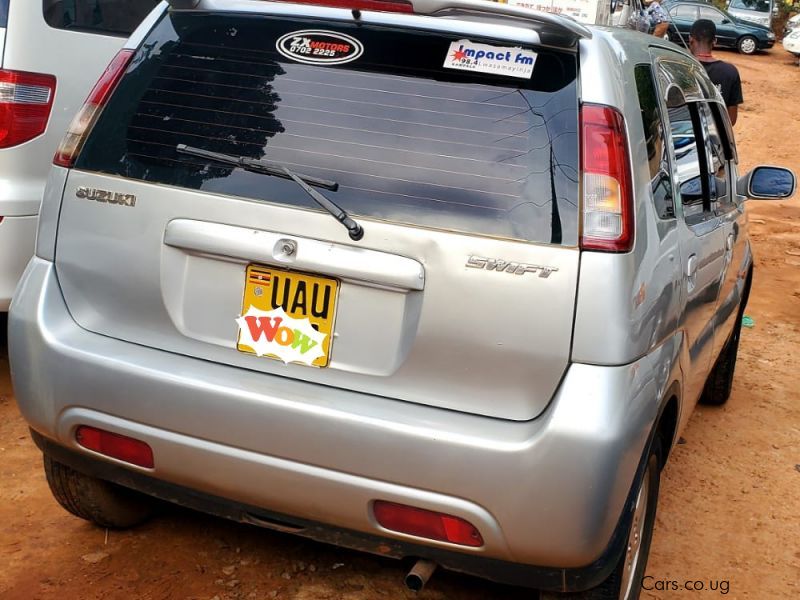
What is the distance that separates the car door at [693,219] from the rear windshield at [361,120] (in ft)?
2.48

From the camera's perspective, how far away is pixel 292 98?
2.81 m

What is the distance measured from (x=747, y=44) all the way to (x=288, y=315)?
2953 cm

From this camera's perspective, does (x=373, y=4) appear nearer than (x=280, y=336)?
No

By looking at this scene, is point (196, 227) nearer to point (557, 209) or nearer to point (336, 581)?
point (557, 209)

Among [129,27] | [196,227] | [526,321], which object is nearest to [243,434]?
[196,227]

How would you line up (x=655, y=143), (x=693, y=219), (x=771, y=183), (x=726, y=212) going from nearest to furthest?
1. (x=655, y=143)
2. (x=693, y=219)
3. (x=726, y=212)
4. (x=771, y=183)

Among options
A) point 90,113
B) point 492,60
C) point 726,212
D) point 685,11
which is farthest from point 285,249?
point 685,11

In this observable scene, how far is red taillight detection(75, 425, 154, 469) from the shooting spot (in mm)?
2830

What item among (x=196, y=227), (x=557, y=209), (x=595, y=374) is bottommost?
(x=595, y=374)

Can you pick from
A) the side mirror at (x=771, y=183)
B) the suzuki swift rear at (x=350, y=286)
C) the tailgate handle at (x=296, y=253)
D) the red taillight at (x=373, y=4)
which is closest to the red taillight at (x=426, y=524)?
the suzuki swift rear at (x=350, y=286)

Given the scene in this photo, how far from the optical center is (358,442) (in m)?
2.55

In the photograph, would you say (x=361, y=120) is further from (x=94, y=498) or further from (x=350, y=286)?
(x=94, y=498)

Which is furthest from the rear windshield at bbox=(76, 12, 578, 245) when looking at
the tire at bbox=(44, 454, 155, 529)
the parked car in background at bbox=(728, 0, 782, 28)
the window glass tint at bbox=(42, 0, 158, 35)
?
the parked car in background at bbox=(728, 0, 782, 28)

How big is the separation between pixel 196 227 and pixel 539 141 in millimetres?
953
